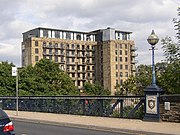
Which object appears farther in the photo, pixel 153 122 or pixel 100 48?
pixel 100 48

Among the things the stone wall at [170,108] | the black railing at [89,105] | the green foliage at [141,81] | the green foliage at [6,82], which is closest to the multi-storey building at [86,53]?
the green foliage at [6,82]

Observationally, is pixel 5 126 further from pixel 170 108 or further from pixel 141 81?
pixel 141 81

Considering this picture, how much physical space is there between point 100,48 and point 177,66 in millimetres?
130581

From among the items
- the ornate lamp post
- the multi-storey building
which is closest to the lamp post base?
the ornate lamp post

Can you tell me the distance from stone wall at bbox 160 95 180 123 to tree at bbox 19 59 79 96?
3991 centimetres

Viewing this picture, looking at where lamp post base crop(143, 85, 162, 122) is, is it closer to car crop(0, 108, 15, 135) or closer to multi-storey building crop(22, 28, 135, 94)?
car crop(0, 108, 15, 135)

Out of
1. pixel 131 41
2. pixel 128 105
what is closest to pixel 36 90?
pixel 128 105

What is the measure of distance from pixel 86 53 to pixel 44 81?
8678 cm

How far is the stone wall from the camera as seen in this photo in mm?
18281

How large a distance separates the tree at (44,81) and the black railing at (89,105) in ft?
85.9

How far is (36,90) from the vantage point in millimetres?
60125

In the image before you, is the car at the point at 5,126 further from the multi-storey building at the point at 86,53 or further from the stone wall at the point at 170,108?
the multi-storey building at the point at 86,53

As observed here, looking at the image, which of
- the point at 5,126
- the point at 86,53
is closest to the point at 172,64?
the point at 5,126

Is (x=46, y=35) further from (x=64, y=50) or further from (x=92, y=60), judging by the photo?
(x=92, y=60)
